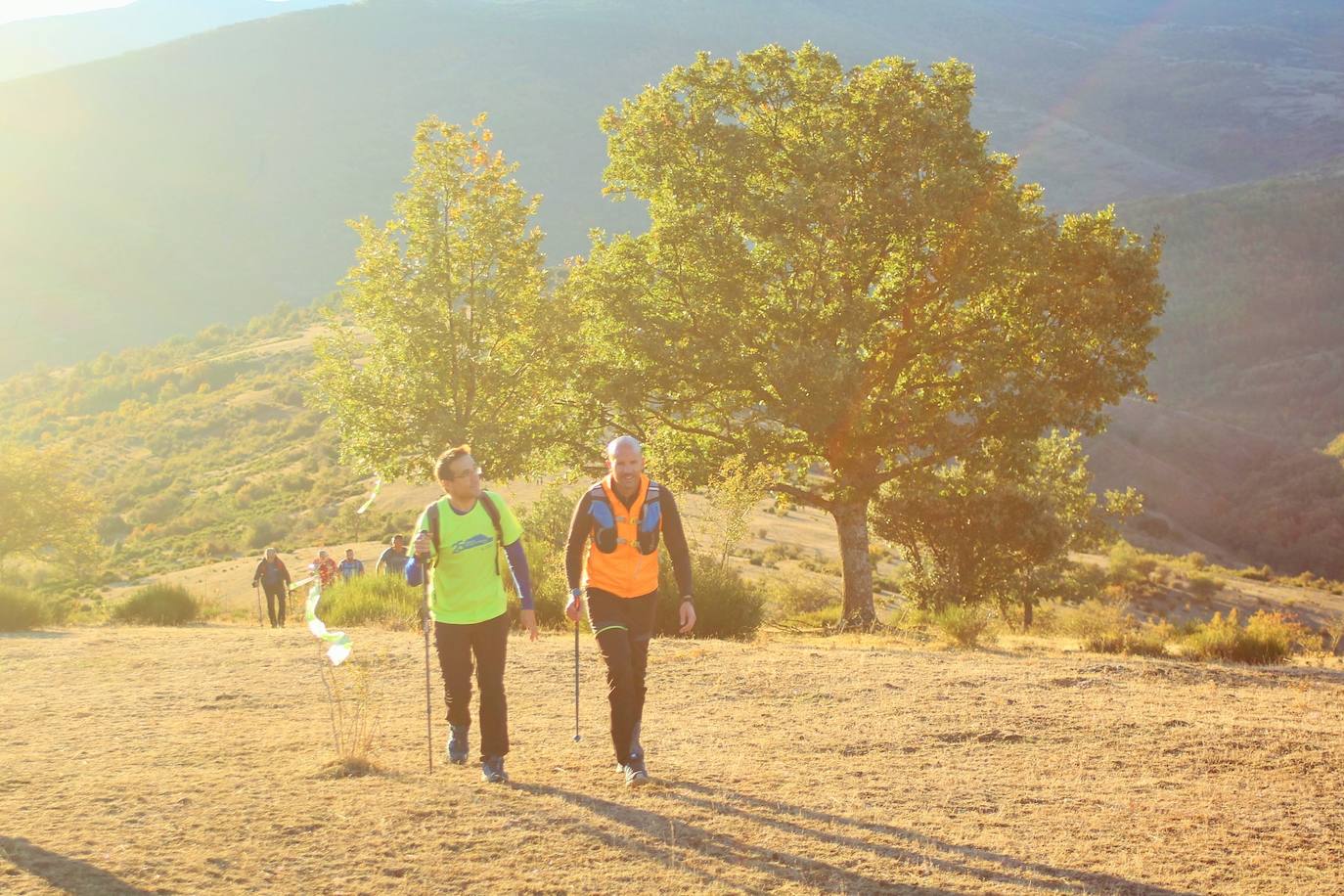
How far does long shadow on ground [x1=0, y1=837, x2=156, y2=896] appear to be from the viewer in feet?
16.1

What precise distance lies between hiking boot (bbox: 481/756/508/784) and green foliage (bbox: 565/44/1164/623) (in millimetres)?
11717

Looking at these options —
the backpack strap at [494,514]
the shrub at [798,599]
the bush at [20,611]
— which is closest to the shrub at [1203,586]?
the shrub at [798,599]

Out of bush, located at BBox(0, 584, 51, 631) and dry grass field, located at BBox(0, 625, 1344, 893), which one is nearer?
dry grass field, located at BBox(0, 625, 1344, 893)

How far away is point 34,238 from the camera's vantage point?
497 ft

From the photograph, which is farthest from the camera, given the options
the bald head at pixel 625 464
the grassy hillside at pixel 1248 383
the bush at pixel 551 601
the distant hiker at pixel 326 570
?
the grassy hillside at pixel 1248 383

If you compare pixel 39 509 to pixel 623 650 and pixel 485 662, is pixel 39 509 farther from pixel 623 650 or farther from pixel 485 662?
pixel 623 650

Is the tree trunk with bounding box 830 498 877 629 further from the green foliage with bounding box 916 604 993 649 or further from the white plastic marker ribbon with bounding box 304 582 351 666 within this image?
the white plastic marker ribbon with bounding box 304 582 351 666

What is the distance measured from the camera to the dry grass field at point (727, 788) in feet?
16.9

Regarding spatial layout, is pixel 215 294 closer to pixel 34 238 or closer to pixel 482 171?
pixel 34 238

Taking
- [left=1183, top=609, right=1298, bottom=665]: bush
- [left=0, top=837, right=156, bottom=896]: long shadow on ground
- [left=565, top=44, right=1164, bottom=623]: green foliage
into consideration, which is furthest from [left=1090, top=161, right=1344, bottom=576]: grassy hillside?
[left=0, top=837, right=156, bottom=896]: long shadow on ground

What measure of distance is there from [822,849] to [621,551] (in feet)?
6.61

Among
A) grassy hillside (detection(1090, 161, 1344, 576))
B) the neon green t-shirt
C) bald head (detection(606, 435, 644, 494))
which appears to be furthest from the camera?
grassy hillside (detection(1090, 161, 1344, 576))

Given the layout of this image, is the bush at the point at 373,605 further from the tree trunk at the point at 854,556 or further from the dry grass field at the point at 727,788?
the tree trunk at the point at 854,556

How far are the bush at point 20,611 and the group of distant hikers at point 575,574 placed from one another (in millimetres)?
14907
